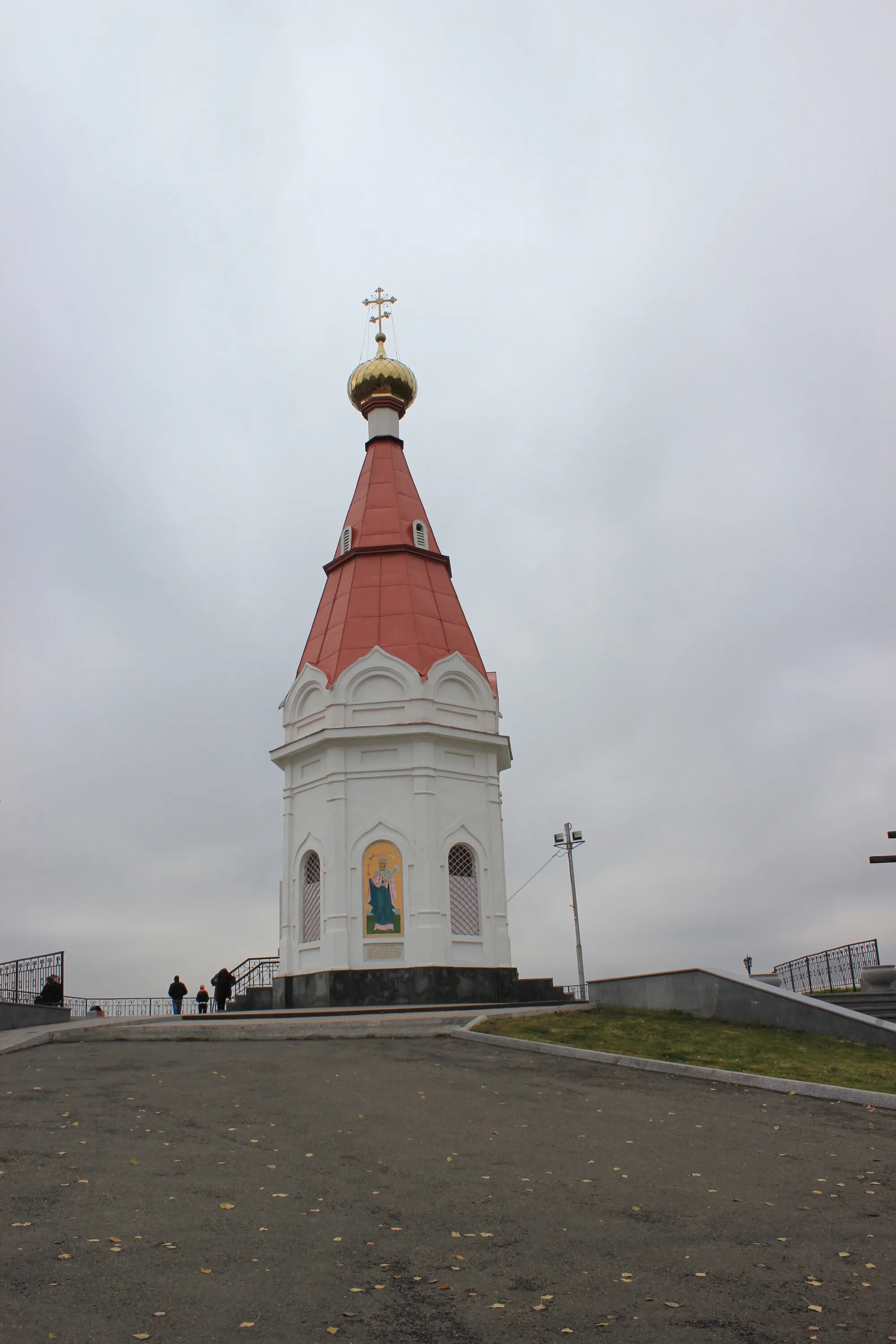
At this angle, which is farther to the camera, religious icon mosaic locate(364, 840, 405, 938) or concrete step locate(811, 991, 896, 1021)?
religious icon mosaic locate(364, 840, 405, 938)

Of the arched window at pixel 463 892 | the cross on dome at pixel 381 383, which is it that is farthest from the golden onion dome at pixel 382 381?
the arched window at pixel 463 892

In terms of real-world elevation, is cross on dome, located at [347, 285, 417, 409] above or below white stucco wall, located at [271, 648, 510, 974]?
above

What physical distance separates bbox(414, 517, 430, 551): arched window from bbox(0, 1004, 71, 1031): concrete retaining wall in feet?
42.8

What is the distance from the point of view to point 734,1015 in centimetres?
1614

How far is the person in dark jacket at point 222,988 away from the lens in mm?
23125

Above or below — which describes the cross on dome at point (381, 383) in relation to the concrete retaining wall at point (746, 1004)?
above

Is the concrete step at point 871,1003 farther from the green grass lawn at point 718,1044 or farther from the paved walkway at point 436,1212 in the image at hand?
the paved walkway at point 436,1212

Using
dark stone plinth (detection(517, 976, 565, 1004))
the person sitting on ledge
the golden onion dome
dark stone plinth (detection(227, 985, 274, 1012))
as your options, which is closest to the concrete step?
dark stone plinth (detection(517, 976, 565, 1004))

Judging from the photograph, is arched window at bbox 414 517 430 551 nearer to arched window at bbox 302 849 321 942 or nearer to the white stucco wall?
the white stucco wall

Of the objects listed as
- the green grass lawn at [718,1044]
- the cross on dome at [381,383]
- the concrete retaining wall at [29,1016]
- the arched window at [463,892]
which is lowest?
the green grass lawn at [718,1044]

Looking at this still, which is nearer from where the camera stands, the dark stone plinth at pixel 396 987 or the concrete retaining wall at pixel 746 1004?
the concrete retaining wall at pixel 746 1004

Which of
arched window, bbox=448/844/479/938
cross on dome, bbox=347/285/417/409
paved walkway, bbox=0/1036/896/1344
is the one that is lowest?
paved walkway, bbox=0/1036/896/1344

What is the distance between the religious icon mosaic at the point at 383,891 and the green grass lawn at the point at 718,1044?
4704 millimetres

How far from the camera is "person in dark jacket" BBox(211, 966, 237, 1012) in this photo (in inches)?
910
